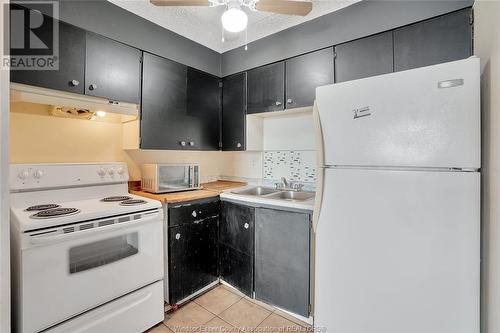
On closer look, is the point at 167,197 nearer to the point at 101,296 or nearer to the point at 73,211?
the point at 73,211

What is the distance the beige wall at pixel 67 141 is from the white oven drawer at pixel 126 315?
1090 mm

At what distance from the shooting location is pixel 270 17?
212cm

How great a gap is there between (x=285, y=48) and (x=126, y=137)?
1645 mm

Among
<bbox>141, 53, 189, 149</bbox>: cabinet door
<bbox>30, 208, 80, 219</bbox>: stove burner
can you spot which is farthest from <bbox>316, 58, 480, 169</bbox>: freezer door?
<bbox>30, 208, 80, 219</bbox>: stove burner

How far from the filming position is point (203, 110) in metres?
2.46

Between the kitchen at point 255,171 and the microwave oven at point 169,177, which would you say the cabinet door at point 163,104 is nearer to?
the kitchen at point 255,171

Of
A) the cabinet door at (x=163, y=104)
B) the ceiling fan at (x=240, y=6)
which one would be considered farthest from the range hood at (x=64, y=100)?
the ceiling fan at (x=240, y=6)

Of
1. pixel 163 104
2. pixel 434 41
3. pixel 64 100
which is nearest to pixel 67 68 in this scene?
pixel 64 100

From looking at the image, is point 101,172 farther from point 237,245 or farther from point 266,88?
point 266,88

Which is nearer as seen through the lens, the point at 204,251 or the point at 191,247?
the point at 191,247

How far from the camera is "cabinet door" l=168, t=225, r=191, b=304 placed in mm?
1877

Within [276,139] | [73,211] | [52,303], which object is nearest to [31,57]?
[73,211]

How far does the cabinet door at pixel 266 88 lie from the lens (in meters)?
2.18

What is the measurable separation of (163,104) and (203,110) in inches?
17.9
